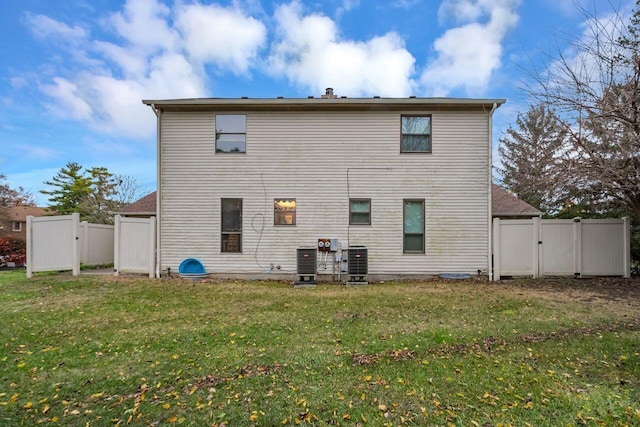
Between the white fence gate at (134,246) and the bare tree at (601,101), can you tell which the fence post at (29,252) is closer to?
the white fence gate at (134,246)

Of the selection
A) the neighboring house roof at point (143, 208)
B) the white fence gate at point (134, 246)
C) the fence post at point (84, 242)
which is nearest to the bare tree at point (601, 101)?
the white fence gate at point (134, 246)

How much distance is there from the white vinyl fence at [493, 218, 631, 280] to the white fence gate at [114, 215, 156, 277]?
33.0 feet

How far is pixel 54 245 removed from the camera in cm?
965

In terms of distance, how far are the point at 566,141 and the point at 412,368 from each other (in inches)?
304

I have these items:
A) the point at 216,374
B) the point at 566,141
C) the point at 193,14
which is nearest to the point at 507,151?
the point at 566,141

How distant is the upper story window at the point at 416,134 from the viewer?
9.77 meters

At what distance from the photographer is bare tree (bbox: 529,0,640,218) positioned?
7.17 m

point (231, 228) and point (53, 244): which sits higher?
point (231, 228)

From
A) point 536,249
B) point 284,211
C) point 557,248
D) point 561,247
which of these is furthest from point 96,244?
point 561,247

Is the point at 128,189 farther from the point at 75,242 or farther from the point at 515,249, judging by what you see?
the point at 515,249

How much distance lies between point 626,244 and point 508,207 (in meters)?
3.17

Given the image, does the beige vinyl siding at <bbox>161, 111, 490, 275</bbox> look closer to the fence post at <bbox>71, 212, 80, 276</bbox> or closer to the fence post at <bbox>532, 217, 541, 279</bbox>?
the fence post at <bbox>532, 217, 541, 279</bbox>

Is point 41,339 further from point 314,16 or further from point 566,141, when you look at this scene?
point 314,16

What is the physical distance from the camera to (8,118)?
2056cm
